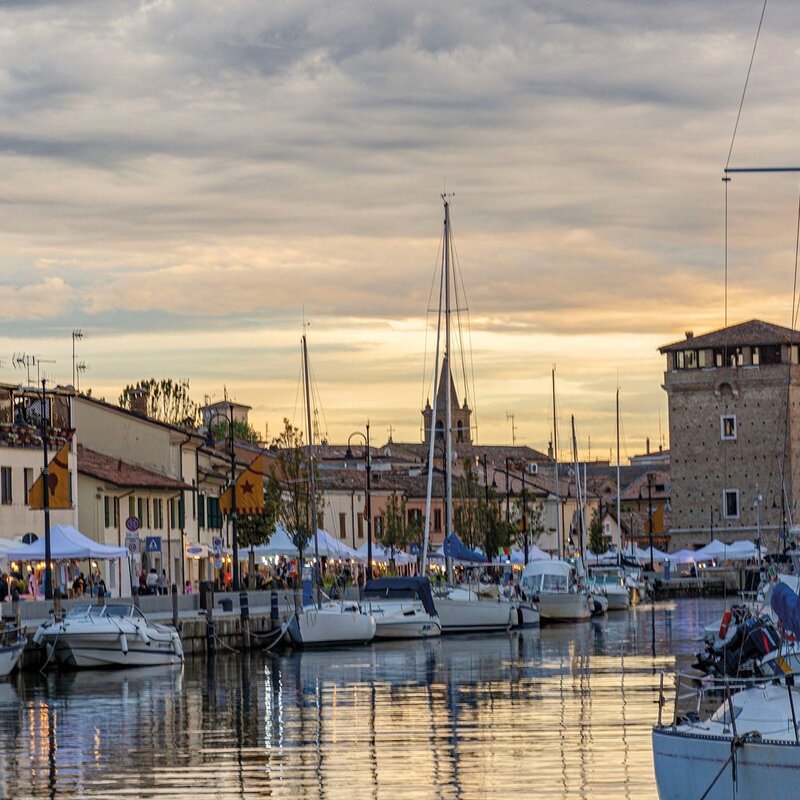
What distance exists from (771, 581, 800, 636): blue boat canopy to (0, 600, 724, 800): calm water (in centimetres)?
315

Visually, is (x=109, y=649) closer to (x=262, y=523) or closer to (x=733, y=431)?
(x=262, y=523)

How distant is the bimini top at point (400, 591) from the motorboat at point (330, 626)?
369 centimetres

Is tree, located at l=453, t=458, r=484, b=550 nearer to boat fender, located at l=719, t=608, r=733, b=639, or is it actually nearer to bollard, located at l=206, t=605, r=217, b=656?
bollard, located at l=206, t=605, r=217, b=656

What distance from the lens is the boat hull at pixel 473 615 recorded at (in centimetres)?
7169

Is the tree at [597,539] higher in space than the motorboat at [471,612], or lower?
higher

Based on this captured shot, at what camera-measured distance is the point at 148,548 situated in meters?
56.0

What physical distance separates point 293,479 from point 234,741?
6071 centimetres

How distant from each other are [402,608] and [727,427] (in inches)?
3299

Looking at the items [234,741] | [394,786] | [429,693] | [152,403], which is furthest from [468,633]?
[152,403]


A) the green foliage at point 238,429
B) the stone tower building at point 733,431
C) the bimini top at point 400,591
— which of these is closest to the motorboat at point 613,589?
the bimini top at point 400,591

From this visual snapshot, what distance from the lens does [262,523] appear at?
94.6 metres

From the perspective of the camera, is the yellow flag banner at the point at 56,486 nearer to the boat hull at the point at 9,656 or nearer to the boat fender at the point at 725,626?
the boat hull at the point at 9,656

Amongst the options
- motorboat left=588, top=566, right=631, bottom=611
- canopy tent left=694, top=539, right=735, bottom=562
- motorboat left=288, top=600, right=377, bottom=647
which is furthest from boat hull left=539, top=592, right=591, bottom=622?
canopy tent left=694, top=539, right=735, bottom=562

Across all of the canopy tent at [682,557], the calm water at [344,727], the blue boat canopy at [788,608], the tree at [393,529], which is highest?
the tree at [393,529]
